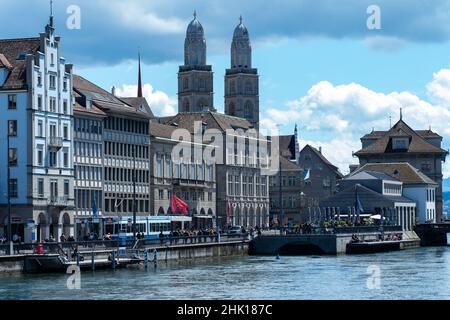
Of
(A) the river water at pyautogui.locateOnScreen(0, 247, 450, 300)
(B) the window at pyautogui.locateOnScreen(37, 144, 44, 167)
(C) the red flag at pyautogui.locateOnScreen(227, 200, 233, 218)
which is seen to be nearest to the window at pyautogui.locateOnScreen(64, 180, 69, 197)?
(B) the window at pyautogui.locateOnScreen(37, 144, 44, 167)

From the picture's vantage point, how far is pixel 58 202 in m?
99.0

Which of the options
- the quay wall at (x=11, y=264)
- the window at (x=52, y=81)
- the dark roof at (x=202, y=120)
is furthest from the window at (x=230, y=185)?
A: the quay wall at (x=11, y=264)

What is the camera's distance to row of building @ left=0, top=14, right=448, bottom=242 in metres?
96.3

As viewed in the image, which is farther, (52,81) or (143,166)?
(143,166)

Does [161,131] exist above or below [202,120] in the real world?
below

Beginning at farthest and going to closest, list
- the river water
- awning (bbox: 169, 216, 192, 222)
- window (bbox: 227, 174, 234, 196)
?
1. window (bbox: 227, 174, 234, 196)
2. awning (bbox: 169, 216, 192, 222)
3. the river water

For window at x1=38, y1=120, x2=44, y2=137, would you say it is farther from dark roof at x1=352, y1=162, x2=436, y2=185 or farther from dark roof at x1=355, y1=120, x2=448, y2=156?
dark roof at x1=355, y1=120, x2=448, y2=156

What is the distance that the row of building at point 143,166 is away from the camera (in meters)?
96.3

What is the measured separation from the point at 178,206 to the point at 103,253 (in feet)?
158

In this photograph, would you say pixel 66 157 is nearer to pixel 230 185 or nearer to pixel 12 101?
pixel 12 101

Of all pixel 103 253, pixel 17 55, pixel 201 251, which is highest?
pixel 17 55

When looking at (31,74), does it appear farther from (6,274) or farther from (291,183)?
(291,183)

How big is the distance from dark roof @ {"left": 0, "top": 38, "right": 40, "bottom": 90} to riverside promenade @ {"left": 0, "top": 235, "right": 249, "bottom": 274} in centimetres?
1743

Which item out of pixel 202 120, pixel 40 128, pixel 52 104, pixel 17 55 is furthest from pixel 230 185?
pixel 17 55
